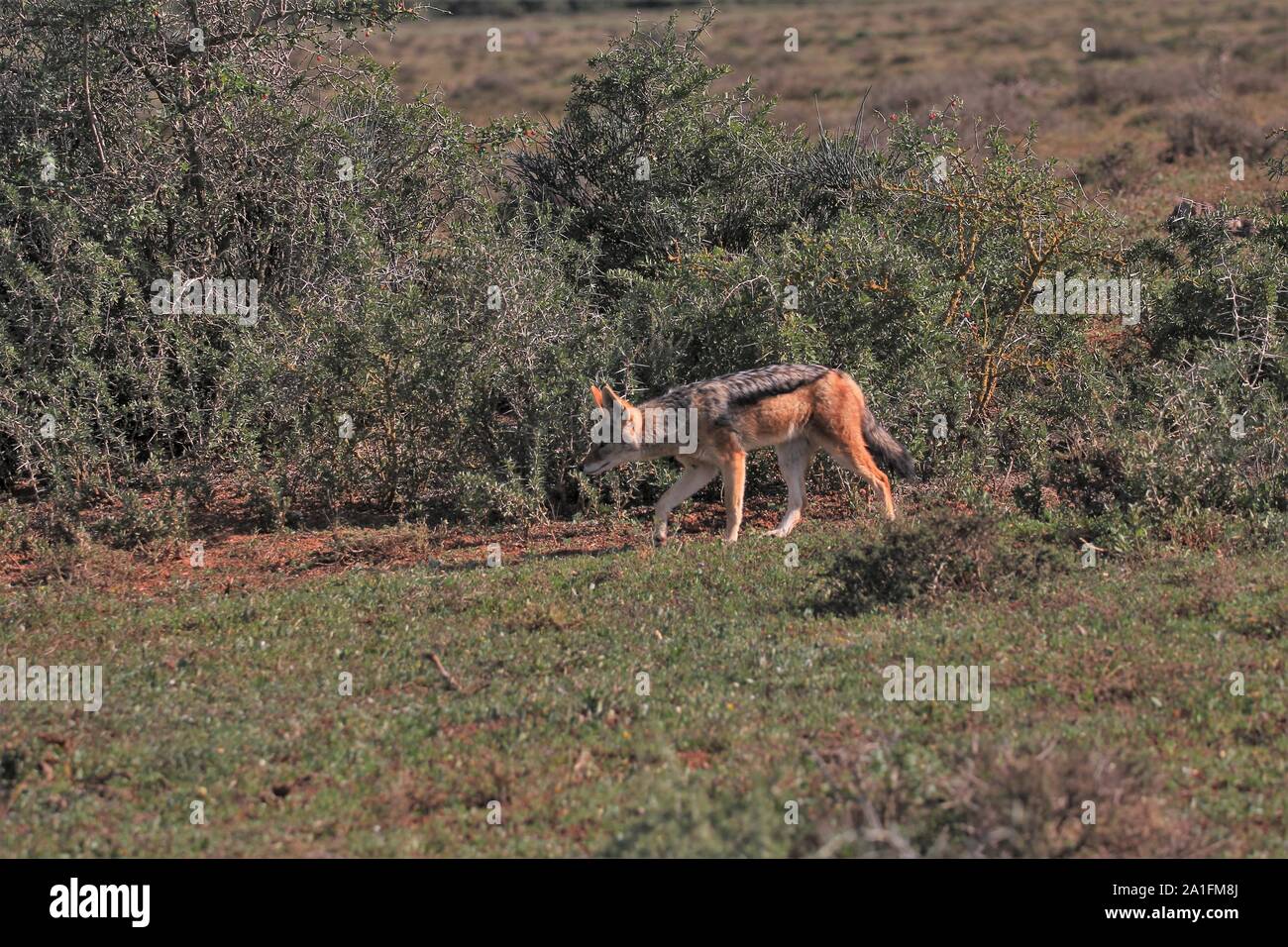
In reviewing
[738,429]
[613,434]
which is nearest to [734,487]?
[738,429]

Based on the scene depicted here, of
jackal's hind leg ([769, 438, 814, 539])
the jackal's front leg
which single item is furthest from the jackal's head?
jackal's hind leg ([769, 438, 814, 539])

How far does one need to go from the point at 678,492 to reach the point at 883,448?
165cm

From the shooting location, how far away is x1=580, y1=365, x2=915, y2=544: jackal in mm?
10164

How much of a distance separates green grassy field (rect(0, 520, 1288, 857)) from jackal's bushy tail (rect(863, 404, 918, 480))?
3.79 ft

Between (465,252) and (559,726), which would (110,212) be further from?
(559,726)

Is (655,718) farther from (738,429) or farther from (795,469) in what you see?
(795,469)

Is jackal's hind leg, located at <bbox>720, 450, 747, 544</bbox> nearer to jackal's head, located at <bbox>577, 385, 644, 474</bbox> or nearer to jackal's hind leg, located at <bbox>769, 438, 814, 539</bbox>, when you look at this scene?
jackal's hind leg, located at <bbox>769, 438, 814, 539</bbox>

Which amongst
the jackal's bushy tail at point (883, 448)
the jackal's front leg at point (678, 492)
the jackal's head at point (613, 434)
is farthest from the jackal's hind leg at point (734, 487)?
the jackal's bushy tail at point (883, 448)

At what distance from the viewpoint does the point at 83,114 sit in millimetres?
11992

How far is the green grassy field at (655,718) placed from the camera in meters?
5.55

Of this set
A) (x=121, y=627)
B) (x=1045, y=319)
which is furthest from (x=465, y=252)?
(x=1045, y=319)

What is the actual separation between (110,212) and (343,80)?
2.81 m

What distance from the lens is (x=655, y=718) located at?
6.84 m
